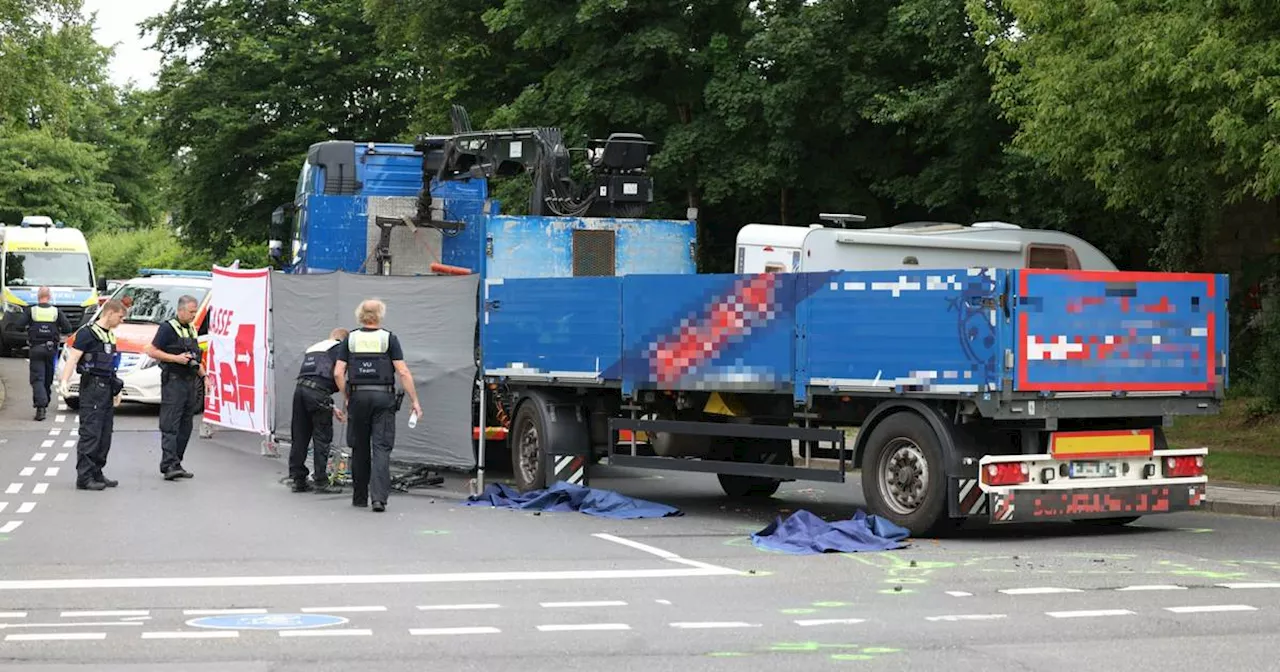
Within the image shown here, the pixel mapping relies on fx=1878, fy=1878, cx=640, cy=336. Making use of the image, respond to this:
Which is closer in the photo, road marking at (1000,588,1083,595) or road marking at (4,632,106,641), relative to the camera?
road marking at (4,632,106,641)

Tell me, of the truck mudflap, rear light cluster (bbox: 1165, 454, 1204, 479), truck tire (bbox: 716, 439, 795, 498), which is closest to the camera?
the truck mudflap

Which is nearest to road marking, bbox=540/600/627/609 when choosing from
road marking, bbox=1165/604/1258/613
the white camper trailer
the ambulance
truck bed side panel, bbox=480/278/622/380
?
road marking, bbox=1165/604/1258/613

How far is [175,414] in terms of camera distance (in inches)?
748

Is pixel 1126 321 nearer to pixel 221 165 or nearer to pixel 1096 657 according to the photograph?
pixel 1096 657

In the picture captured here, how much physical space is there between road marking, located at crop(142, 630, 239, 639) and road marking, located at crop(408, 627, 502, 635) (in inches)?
35.0

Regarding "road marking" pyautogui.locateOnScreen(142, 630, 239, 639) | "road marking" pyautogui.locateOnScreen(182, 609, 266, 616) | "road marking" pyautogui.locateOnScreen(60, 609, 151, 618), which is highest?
"road marking" pyautogui.locateOnScreen(182, 609, 266, 616)

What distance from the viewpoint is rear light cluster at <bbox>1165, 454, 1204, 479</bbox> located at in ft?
47.8

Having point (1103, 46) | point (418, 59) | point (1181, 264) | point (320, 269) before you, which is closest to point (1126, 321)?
point (1103, 46)

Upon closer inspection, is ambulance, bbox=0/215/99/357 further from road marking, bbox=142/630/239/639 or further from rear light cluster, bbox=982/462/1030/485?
road marking, bbox=142/630/239/639

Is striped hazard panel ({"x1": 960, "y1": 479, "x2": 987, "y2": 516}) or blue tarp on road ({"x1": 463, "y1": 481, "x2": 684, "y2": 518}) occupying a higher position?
striped hazard panel ({"x1": 960, "y1": 479, "x2": 987, "y2": 516})

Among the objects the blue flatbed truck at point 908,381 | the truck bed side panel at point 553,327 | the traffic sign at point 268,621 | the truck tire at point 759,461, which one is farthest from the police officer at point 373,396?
the traffic sign at point 268,621

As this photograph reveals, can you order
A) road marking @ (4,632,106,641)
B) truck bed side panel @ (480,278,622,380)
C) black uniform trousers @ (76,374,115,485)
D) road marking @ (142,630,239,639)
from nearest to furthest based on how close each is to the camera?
road marking @ (4,632,106,641), road marking @ (142,630,239,639), truck bed side panel @ (480,278,622,380), black uniform trousers @ (76,374,115,485)

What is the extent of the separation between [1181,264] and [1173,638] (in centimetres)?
2269

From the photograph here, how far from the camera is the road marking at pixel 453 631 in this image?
30.9 feet
